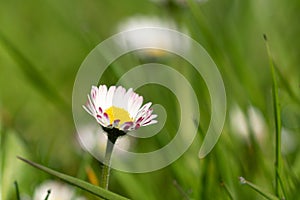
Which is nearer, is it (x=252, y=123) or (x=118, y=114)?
(x=118, y=114)

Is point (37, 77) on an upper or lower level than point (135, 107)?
upper

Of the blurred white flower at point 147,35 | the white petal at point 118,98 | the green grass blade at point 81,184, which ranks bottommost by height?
the green grass blade at point 81,184

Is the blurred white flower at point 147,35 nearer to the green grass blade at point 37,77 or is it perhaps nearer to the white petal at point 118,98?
the green grass blade at point 37,77

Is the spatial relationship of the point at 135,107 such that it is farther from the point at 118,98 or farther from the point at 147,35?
the point at 147,35

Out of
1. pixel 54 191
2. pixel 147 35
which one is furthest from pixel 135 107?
pixel 147 35

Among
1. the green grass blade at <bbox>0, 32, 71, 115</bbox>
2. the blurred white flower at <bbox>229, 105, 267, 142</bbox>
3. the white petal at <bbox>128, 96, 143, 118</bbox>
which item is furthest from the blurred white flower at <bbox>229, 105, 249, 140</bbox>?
the white petal at <bbox>128, 96, 143, 118</bbox>

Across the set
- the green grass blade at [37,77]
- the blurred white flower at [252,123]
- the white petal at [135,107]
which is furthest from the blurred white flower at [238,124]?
the white petal at [135,107]

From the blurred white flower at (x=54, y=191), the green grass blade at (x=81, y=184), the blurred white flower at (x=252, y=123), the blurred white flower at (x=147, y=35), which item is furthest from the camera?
the blurred white flower at (x=147, y=35)
